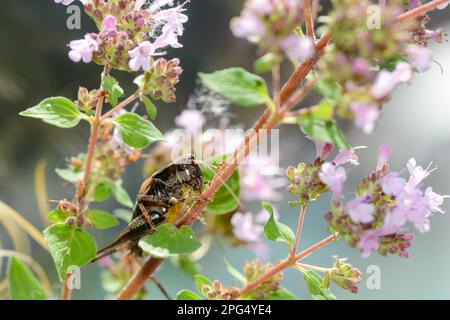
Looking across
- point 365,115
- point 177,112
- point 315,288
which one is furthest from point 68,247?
point 177,112

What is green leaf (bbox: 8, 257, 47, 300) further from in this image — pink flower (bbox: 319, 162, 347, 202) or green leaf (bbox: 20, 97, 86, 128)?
pink flower (bbox: 319, 162, 347, 202)

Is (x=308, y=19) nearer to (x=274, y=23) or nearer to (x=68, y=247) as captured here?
(x=274, y=23)

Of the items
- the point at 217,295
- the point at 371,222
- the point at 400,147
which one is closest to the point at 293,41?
the point at 371,222

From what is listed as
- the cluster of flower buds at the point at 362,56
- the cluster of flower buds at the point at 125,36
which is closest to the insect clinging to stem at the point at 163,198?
the cluster of flower buds at the point at 125,36

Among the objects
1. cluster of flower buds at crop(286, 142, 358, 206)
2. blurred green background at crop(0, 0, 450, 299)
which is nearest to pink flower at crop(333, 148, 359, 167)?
cluster of flower buds at crop(286, 142, 358, 206)

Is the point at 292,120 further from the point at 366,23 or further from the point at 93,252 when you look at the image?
the point at 93,252
